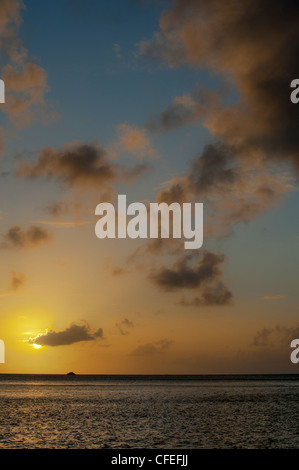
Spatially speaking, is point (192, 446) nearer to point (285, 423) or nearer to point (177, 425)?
point (177, 425)

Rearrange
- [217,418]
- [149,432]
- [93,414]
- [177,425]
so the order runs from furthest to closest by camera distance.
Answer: [93,414], [217,418], [177,425], [149,432]

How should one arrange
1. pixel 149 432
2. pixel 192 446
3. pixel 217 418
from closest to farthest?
pixel 192 446
pixel 149 432
pixel 217 418

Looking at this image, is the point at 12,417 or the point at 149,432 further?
the point at 12,417

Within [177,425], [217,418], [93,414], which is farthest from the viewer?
→ [93,414]

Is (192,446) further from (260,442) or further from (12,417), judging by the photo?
(12,417)

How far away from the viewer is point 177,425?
51969 mm
